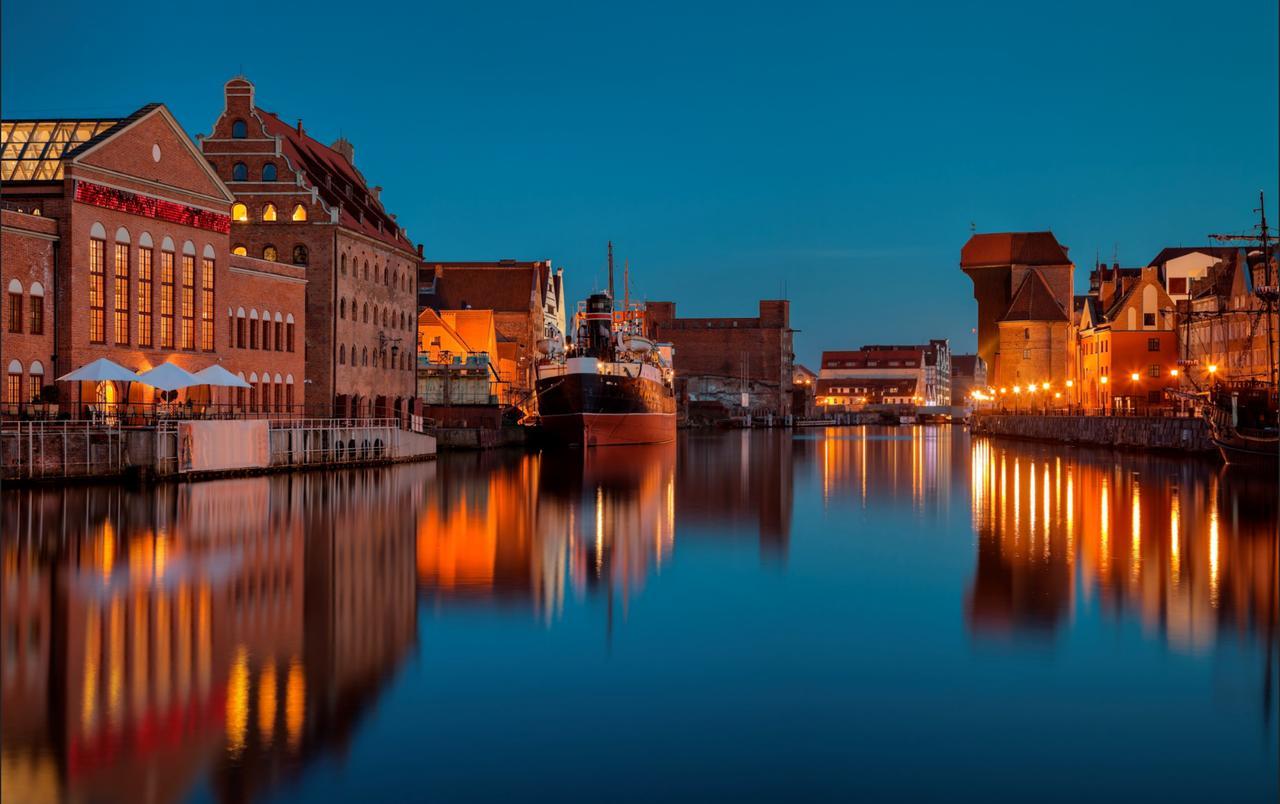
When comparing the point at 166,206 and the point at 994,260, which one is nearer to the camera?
the point at 166,206

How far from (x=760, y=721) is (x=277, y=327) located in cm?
4705

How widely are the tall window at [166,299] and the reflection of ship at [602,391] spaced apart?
97.1 feet

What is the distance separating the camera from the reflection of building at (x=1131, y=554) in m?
16.4

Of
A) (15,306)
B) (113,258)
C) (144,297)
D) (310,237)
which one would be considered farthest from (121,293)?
(310,237)

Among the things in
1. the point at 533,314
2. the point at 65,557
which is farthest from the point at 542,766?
the point at 533,314

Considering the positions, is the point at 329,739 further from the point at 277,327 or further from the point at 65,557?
the point at 277,327

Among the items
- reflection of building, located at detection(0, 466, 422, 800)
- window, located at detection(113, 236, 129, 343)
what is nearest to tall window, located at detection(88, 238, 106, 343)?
window, located at detection(113, 236, 129, 343)

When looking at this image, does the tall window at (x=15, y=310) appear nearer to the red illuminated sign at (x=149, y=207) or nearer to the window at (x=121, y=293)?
the red illuminated sign at (x=149, y=207)

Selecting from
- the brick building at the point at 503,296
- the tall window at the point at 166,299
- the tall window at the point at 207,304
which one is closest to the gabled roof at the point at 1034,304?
the brick building at the point at 503,296

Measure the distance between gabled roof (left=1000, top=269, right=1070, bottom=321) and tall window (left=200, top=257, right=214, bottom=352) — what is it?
80.7 m

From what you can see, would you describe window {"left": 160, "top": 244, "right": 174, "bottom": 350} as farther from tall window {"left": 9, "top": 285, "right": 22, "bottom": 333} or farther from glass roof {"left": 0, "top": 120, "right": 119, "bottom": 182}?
tall window {"left": 9, "top": 285, "right": 22, "bottom": 333}

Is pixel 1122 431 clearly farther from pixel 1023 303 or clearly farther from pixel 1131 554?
pixel 1131 554

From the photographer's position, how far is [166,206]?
4603 cm

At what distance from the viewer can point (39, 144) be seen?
1732 inches
